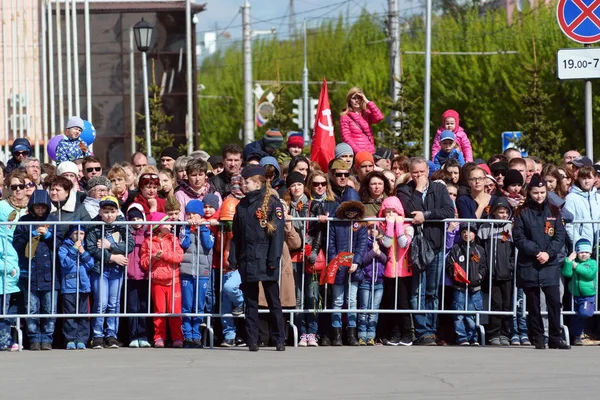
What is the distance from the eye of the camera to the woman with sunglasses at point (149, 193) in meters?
14.6

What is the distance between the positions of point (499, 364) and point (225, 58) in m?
91.8

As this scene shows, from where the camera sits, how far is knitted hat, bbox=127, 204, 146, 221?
14398 millimetres

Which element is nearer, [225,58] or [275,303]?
[275,303]

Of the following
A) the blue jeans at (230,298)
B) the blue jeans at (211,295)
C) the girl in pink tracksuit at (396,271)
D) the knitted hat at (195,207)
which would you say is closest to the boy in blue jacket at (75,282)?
the knitted hat at (195,207)

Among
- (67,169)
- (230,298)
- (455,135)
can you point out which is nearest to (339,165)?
(230,298)

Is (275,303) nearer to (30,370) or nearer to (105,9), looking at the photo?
(30,370)

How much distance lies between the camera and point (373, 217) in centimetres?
1435

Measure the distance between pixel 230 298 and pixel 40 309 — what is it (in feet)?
5.97

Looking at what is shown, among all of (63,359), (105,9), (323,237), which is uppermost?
(105,9)

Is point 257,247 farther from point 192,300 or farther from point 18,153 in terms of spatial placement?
point 18,153

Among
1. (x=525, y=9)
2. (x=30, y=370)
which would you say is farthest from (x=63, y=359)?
(x=525, y=9)

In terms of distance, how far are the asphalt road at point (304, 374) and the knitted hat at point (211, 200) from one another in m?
1.50

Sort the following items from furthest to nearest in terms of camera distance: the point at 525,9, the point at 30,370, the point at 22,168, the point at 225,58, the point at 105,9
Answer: the point at 225,58 → the point at 525,9 → the point at 105,9 → the point at 22,168 → the point at 30,370

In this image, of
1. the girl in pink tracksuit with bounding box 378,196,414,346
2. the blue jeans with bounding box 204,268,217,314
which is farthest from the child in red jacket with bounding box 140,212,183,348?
the girl in pink tracksuit with bounding box 378,196,414,346
